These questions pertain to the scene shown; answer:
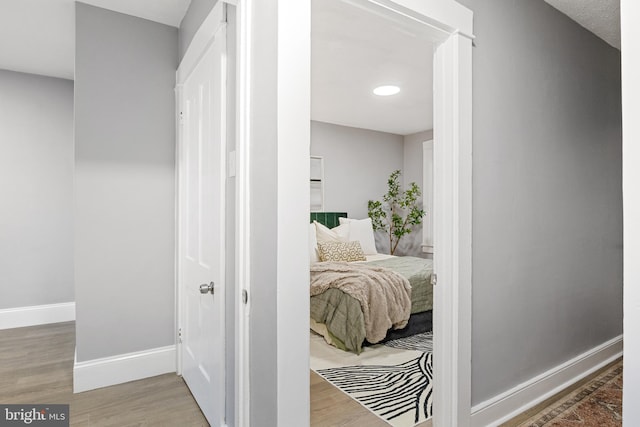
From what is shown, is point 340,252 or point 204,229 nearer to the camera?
point 204,229

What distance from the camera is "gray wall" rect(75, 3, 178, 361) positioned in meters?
2.35

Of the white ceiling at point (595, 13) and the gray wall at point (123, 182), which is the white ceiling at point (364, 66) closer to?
the white ceiling at point (595, 13)

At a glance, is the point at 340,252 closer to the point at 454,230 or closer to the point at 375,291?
the point at 375,291

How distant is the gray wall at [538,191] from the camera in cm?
187

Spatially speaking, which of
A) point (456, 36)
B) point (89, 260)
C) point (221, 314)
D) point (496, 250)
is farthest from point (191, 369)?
point (456, 36)

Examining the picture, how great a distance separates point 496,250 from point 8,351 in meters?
3.68

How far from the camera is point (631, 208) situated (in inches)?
22.9

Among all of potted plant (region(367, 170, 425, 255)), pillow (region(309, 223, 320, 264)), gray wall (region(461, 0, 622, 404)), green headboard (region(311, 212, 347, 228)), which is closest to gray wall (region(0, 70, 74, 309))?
pillow (region(309, 223, 320, 264))

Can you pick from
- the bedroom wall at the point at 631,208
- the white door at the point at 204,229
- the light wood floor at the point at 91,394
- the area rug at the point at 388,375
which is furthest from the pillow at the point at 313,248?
the bedroom wall at the point at 631,208

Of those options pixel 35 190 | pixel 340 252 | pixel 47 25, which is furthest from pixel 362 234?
pixel 47 25

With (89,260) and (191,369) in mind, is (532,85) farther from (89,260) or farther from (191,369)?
(89,260)

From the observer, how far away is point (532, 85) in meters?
2.09

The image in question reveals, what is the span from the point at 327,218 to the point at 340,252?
105cm

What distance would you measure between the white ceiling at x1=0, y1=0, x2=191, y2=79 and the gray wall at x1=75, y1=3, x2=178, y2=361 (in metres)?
0.12
